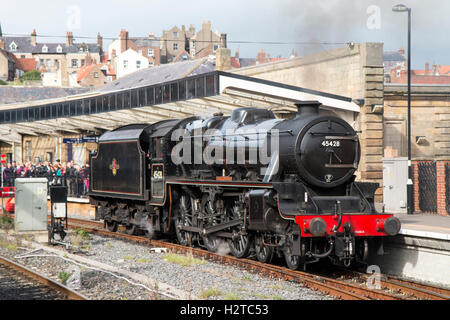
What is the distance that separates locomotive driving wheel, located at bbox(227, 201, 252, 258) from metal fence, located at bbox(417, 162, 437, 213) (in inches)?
314

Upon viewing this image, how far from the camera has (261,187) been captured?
11141 mm

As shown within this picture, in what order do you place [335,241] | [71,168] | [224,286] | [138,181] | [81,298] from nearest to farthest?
[81,298]
[224,286]
[335,241]
[138,181]
[71,168]

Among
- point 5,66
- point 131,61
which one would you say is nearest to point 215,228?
point 131,61

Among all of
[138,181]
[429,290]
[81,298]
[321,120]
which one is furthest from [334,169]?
[138,181]

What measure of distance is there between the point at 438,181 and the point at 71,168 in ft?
52.9

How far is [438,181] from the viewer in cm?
1741

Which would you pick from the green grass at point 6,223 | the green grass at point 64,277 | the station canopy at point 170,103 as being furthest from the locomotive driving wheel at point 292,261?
the green grass at point 6,223

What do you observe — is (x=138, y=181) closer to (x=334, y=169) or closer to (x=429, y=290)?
(x=334, y=169)

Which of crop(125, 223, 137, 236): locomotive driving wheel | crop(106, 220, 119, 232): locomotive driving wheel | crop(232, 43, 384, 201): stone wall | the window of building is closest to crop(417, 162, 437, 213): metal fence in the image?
crop(232, 43, 384, 201): stone wall

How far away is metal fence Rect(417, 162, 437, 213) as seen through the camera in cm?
1795

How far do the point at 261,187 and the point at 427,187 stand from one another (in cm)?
907

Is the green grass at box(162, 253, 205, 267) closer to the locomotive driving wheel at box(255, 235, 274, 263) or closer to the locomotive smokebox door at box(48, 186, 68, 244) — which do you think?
the locomotive driving wheel at box(255, 235, 274, 263)

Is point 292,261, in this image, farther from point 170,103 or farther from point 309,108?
point 170,103

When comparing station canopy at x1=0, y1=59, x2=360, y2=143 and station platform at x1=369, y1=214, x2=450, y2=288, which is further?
station canopy at x1=0, y1=59, x2=360, y2=143
